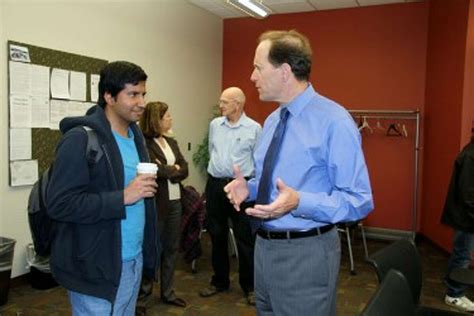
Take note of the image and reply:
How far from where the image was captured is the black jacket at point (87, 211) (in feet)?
4.91

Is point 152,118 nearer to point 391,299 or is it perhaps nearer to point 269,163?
point 269,163

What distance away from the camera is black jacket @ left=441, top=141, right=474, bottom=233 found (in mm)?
3270

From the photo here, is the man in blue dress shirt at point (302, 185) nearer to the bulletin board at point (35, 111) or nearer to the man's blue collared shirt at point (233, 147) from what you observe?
the man's blue collared shirt at point (233, 147)

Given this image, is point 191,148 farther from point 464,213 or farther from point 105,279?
point 105,279

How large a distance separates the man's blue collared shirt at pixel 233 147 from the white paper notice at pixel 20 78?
162cm

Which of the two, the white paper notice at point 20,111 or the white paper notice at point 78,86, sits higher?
the white paper notice at point 78,86

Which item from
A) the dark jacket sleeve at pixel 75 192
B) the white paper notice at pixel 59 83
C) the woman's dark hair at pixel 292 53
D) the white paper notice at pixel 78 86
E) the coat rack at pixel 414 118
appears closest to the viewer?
the dark jacket sleeve at pixel 75 192

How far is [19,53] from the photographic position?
357 centimetres

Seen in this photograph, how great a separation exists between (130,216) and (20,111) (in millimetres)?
2425

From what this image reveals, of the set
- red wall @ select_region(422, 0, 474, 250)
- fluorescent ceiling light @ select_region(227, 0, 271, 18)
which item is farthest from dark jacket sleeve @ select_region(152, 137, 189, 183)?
red wall @ select_region(422, 0, 474, 250)

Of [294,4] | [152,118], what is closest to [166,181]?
[152,118]

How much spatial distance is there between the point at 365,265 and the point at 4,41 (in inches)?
155

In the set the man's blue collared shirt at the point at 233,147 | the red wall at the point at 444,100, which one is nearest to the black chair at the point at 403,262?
the man's blue collared shirt at the point at 233,147

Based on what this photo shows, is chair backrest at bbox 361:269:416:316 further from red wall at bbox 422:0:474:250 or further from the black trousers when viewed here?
red wall at bbox 422:0:474:250
